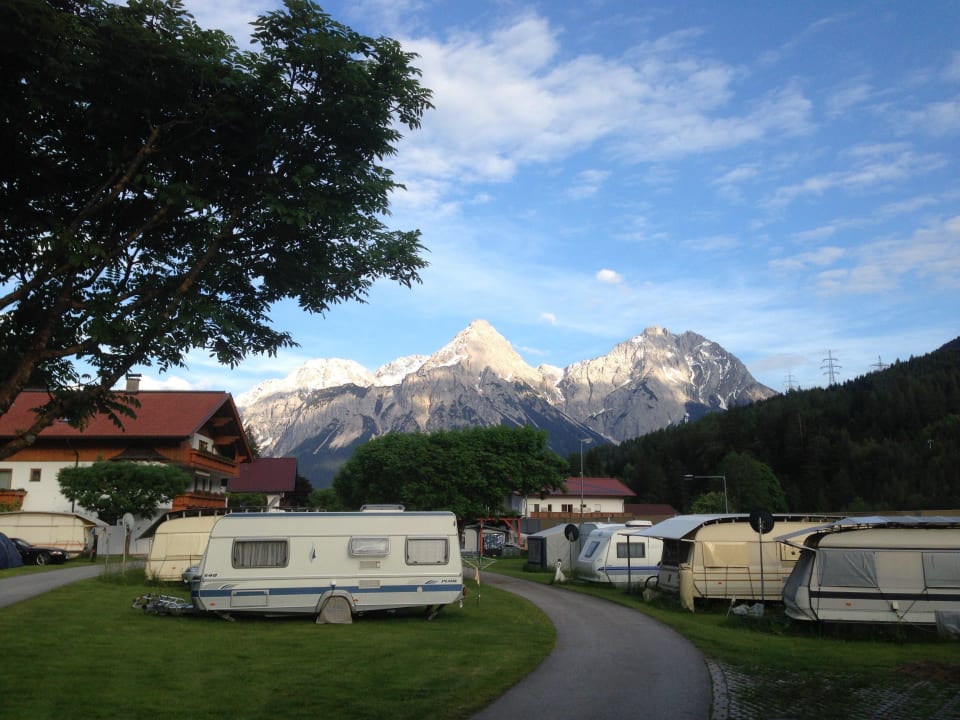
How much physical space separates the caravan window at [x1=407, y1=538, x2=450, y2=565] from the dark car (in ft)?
89.7

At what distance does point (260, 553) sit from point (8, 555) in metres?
22.6

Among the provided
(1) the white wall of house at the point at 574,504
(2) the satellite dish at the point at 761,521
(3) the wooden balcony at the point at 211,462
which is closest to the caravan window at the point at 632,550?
(2) the satellite dish at the point at 761,521

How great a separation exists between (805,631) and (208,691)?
13133 millimetres

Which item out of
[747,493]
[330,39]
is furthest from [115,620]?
[747,493]

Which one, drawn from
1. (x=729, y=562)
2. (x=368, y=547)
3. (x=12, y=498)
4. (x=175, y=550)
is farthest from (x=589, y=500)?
(x=368, y=547)

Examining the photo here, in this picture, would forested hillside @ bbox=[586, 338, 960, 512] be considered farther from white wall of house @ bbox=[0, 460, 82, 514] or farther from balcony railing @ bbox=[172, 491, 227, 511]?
white wall of house @ bbox=[0, 460, 82, 514]

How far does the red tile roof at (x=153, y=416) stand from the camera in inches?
1890

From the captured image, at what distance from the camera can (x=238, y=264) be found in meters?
12.2

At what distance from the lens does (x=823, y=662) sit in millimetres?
13750

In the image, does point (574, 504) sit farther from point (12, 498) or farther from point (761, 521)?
point (761, 521)

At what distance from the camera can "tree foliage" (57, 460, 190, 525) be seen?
42625 millimetres

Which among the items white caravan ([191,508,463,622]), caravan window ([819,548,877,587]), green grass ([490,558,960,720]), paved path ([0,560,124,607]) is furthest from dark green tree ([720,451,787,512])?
white caravan ([191,508,463,622])

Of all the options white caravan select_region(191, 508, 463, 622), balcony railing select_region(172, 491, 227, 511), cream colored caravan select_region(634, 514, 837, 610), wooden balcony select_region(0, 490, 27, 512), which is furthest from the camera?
balcony railing select_region(172, 491, 227, 511)

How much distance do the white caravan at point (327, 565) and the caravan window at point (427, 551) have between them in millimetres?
25
